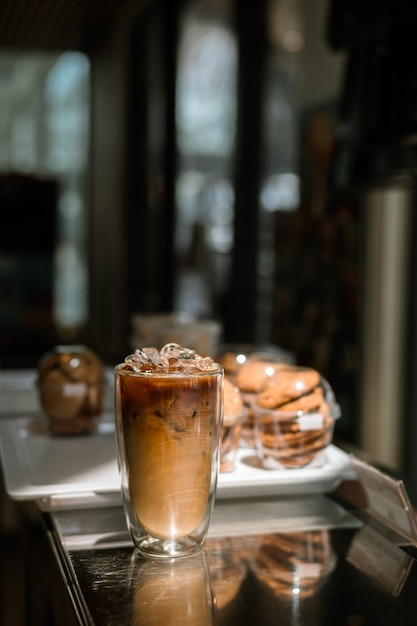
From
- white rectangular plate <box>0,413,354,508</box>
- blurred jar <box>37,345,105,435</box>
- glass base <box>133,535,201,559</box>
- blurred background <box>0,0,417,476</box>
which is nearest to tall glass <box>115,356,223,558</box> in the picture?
glass base <box>133,535,201,559</box>

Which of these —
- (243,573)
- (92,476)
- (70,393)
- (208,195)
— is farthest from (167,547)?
(208,195)

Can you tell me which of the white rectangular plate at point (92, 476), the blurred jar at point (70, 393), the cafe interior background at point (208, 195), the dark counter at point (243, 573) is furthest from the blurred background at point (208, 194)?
the dark counter at point (243, 573)

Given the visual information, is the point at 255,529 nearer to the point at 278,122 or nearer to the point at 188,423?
the point at 188,423

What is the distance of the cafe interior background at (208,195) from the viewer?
10.6ft

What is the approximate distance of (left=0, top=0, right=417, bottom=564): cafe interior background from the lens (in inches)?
127

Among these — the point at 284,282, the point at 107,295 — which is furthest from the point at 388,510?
the point at 107,295

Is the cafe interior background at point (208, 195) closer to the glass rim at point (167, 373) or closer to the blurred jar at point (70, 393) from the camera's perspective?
the blurred jar at point (70, 393)

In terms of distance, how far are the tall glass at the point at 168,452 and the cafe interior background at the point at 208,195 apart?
1.37 m

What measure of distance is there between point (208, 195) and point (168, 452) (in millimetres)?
3611

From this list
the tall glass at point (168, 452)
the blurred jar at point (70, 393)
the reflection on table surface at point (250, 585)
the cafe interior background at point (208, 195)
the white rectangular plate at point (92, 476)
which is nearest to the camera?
the reflection on table surface at point (250, 585)

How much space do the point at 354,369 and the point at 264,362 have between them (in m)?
2.25

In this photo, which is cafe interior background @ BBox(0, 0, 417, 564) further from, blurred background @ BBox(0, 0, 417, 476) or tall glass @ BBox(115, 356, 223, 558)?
tall glass @ BBox(115, 356, 223, 558)

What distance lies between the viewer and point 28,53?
4953mm

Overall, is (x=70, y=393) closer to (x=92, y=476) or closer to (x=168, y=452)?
(x=92, y=476)
